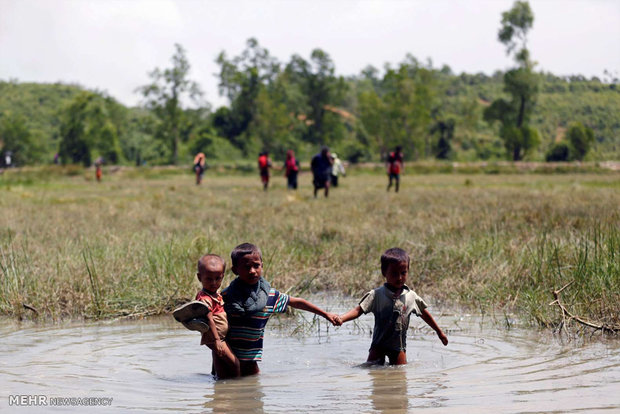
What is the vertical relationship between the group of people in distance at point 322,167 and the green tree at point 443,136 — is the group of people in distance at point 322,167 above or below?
below

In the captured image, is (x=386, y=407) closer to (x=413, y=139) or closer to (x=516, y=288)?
(x=516, y=288)

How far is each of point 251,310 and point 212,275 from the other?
1.37 feet

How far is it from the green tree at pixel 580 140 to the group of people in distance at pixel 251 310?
72.9 m

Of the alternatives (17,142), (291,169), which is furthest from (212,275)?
(17,142)

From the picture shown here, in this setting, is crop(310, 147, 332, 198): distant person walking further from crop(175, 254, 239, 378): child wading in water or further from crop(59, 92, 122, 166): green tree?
crop(59, 92, 122, 166): green tree

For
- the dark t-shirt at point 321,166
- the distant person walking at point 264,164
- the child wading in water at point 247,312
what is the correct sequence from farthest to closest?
the distant person walking at point 264,164 < the dark t-shirt at point 321,166 < the child wading in water at point 247,312

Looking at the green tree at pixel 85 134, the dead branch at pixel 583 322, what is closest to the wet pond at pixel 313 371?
the dead branch at pixel 583 322

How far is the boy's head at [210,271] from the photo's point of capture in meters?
6.05

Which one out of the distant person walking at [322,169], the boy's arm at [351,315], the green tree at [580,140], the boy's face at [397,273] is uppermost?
the green tree at [580,140]

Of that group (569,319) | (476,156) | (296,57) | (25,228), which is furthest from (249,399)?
(296,57)

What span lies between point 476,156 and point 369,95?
50.2ft

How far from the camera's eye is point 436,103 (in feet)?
334

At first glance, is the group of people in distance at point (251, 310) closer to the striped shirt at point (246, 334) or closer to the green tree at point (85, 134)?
the striped shirt at point (246, 334)

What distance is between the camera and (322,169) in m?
26.3
